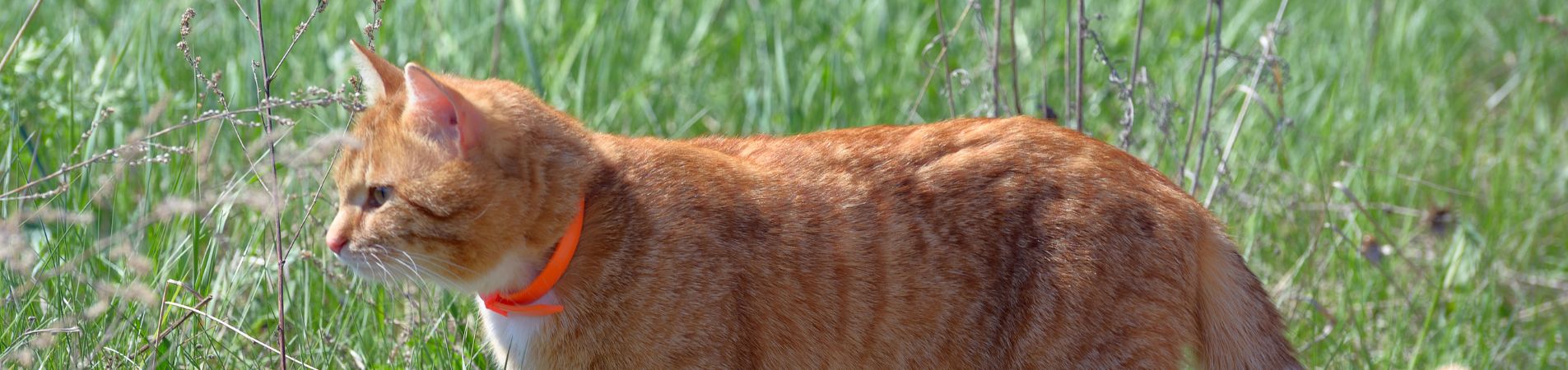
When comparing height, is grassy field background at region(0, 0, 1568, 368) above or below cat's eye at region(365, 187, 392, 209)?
below

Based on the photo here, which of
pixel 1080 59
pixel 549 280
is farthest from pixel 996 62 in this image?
pixel 549 280

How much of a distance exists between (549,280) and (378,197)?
293 millimetres

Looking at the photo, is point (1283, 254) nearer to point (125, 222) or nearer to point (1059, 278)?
point (1059, 278)

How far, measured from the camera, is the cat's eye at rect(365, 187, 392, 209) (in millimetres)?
2164

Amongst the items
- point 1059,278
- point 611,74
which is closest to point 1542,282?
point 1059,278

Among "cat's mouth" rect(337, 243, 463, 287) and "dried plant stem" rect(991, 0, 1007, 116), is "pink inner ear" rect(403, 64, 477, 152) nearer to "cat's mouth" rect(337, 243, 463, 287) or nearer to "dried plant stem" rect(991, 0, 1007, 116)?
"cat's mouth" rect(337, 243, 463, 287)

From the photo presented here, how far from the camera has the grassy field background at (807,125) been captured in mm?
2807

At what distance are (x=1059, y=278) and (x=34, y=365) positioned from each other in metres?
1.75

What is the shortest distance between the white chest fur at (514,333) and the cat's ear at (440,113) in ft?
1.01

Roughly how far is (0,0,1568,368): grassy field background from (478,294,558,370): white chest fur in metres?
0.32

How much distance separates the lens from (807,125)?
4168mm

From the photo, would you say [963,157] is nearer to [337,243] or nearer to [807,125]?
[337,243]

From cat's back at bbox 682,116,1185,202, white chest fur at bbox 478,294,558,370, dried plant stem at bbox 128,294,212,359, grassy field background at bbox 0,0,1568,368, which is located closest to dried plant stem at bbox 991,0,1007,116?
grassy field background at bbox 0,0,1568,368

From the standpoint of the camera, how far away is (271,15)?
4391mm
